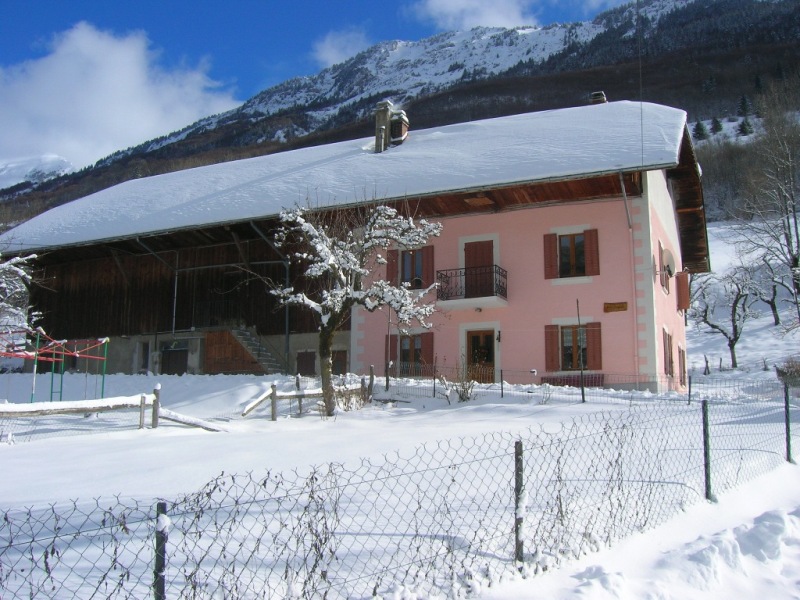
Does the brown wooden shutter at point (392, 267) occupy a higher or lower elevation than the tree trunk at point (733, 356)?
higher

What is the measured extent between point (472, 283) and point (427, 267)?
1688mm

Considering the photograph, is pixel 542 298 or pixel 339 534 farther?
pixel 542 298

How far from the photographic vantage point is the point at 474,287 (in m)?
22.0

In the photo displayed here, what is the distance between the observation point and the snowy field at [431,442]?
5008 millimetres

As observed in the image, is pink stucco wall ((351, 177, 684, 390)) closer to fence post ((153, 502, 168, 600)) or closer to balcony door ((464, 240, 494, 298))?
balcony door ((464, 240, 494, 298))

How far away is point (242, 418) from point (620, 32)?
160 meters

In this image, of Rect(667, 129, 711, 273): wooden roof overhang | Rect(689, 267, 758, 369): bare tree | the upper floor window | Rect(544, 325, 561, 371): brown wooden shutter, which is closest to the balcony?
the upper floor window

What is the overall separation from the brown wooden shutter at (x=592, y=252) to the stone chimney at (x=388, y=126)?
902 cm

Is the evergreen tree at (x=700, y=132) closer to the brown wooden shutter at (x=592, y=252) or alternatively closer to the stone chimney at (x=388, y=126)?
the stone chimney at (x=388, y=126)

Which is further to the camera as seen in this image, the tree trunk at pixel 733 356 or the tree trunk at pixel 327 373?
the tree trunk at pixel 733 356

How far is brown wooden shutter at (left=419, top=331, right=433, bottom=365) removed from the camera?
74.0 ft

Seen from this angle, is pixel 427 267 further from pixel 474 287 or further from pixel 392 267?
pixel 474 287

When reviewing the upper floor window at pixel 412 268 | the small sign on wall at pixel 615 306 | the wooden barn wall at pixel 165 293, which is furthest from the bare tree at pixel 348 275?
the wooden barn wall at pixel 165 293

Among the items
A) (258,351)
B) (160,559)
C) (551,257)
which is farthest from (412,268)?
(160,559)
